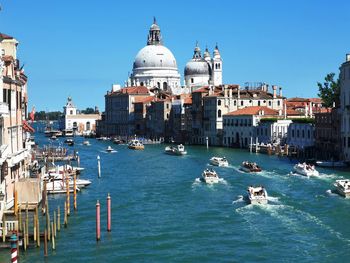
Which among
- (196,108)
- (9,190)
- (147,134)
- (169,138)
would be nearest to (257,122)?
(196,108)

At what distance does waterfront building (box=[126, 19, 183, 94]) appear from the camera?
105812 mm

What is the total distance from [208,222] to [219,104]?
4598 cm

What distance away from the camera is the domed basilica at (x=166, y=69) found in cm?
9938

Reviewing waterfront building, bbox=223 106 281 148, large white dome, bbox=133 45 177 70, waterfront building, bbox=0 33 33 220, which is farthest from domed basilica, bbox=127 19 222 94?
waterfront building, bbox=0 33 33 220

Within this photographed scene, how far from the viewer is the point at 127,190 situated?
30.2 metres

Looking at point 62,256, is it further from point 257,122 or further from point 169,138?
point 169,138

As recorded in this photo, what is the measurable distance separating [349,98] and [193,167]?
873cm

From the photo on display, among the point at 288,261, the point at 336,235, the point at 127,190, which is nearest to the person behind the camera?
the point at 288,261

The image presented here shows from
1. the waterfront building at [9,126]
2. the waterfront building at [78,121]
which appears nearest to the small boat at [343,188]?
the waterfront building at [9,126]

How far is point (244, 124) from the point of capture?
62.4 metres

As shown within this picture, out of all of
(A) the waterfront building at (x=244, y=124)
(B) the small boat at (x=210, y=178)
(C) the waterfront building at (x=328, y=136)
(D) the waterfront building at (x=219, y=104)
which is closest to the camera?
(B) the small boat at (x=210, y=178)

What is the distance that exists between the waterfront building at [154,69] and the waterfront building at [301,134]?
2012 inches

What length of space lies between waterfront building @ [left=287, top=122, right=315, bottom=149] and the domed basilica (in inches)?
1756

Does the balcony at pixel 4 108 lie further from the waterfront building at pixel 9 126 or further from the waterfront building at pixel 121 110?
the waterfront building at pixel 121 110
